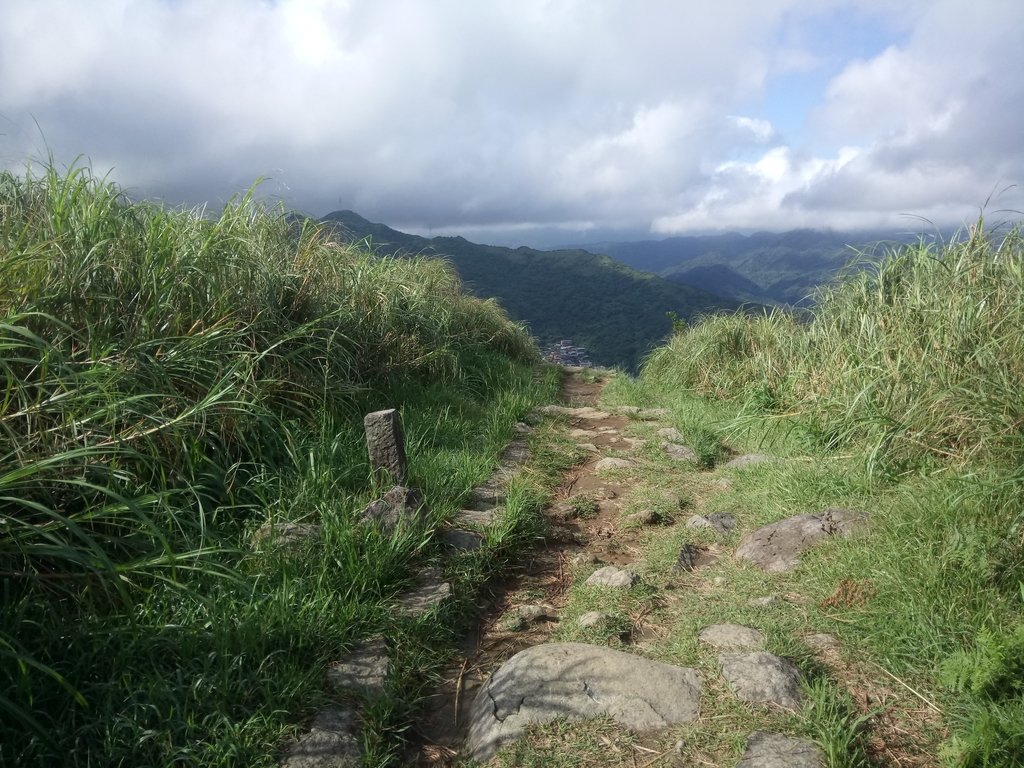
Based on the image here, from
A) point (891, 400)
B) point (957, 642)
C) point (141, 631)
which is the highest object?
point (891, 400)

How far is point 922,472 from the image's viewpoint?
327cm

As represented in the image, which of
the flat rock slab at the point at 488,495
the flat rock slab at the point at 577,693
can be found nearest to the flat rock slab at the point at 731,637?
the flat rock slab at the point at 577,693

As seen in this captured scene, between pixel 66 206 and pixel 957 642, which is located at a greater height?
pixel 66 206

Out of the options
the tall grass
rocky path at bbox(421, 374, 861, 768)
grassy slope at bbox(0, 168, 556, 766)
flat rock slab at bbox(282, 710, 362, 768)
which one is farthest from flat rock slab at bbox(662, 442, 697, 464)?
flat rock slab at bbox(282, 710, 362, 768)

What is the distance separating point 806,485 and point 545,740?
91.2 inches

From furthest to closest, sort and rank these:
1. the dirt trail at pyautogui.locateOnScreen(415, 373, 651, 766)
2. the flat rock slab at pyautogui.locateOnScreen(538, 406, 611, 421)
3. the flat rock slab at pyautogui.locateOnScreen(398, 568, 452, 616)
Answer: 1. the flat rock slab at pyautogui.locateOnScreen(538, 406, 611, 421)
2. the flat rock slab at pyautogui.locateOnScreen(398, 568, 452, 616)
3. the dirt trail at pyautogui.locateOnScreen(415, 373, 651, 766)

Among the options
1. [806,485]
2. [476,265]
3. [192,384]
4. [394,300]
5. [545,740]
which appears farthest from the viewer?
[476,265]

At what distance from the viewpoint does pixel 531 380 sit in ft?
25.5

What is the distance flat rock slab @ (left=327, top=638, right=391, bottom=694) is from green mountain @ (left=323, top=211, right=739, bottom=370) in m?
20.5

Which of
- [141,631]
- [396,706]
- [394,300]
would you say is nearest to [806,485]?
[396,706]

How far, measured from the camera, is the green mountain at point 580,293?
27.1 metres

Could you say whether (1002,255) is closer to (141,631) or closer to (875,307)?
(875,307)

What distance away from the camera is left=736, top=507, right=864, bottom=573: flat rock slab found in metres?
3.09

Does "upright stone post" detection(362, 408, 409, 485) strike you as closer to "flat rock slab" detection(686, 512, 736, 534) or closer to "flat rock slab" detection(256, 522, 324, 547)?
"flat rock slab" detection(256, 522, 324, 547)
